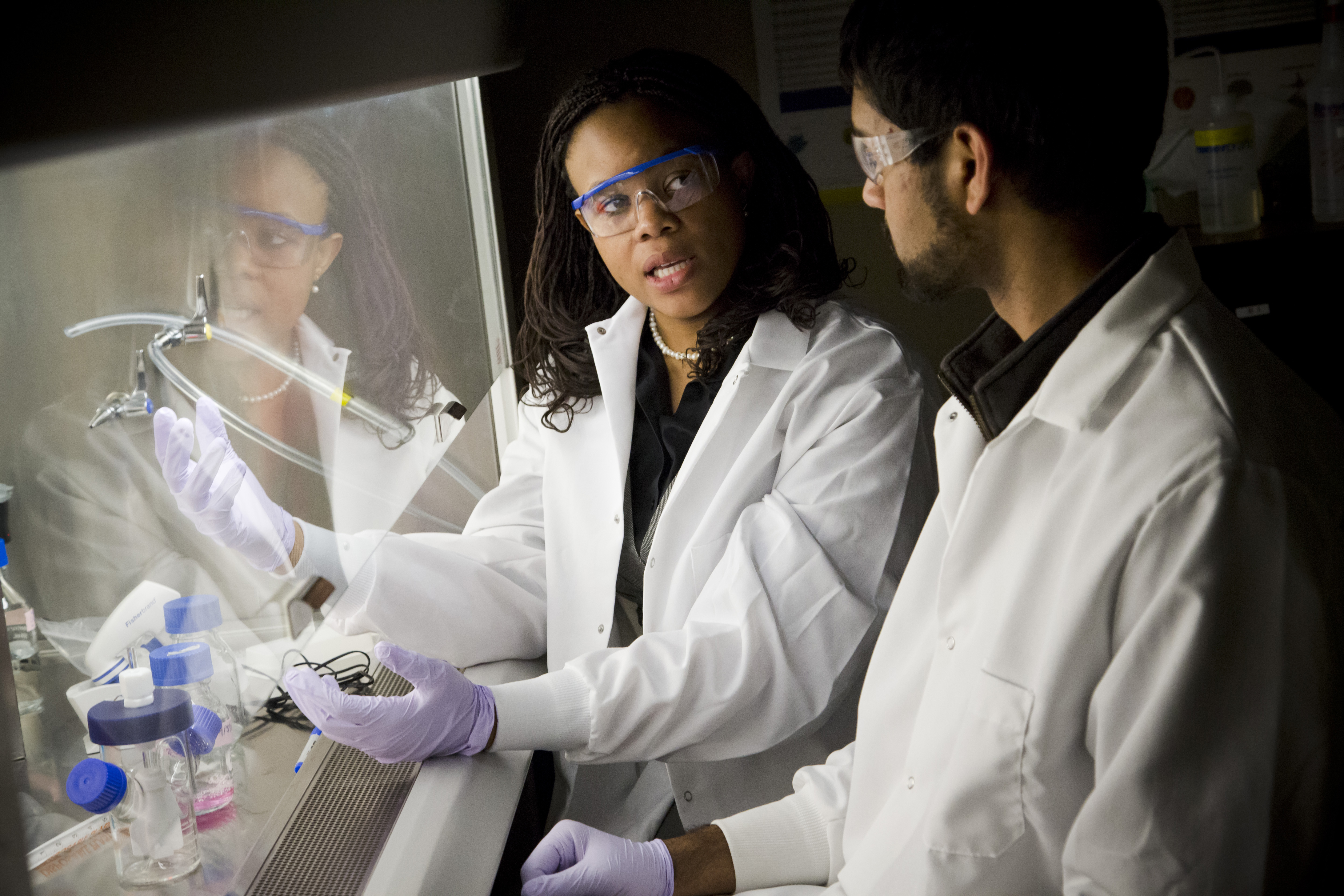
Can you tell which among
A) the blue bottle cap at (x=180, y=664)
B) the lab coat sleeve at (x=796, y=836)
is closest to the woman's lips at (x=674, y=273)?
the lab coat sleeve at (x=796, y=836)

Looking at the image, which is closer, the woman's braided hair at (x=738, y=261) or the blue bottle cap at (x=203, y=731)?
the blue bottle cap at (x=203, y=731)

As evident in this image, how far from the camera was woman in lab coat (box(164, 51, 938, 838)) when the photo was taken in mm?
1281

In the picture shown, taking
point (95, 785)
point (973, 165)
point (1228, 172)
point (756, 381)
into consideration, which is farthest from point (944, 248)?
point (1228, 172)

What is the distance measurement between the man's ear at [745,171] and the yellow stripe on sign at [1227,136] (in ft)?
4.15

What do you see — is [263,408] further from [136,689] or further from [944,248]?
[944,248]

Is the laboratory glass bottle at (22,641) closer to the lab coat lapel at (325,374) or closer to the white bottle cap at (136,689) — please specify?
the white bottle cap at (136,689)

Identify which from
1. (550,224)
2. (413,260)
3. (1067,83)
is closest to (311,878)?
(413,260)

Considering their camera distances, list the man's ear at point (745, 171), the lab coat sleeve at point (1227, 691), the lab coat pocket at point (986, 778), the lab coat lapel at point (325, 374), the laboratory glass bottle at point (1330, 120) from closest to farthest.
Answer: the lab coat sleeve at point (1227, 691) < the lab coat pocket at point (986, 778) < the lab coat lapel at point (325, 374) < the man's ear at point (745, 171) < the laboratory glass bottle at point (1330, 120)

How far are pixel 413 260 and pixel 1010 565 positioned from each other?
1006 mm

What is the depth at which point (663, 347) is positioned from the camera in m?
1.69

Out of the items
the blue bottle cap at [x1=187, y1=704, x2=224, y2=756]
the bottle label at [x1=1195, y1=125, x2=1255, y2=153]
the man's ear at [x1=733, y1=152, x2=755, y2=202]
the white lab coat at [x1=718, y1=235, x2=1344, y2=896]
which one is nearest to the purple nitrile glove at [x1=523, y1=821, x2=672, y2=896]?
the white lab coat at [x1=718, y1=235, x2=1344, y2=896]

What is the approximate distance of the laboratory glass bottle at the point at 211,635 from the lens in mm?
912

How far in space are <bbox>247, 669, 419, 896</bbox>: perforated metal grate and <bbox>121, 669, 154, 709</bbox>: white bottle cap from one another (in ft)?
0.70

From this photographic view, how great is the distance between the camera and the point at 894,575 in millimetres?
1381
